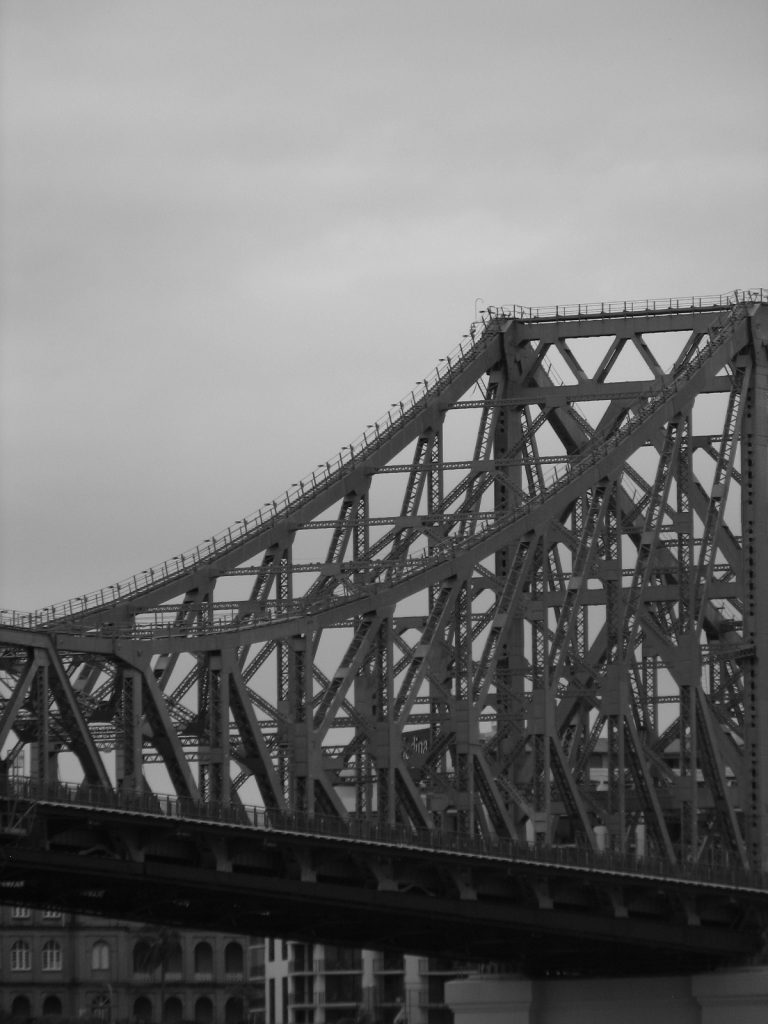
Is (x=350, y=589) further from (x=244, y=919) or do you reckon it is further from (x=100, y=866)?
(x=100, y=866)

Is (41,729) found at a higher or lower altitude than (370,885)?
higher

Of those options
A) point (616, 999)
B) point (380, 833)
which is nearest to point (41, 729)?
point (380, 833)

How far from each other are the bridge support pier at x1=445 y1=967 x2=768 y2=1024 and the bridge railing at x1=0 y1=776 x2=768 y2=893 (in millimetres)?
4450

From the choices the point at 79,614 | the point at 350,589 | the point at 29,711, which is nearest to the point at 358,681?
the point at 350,589

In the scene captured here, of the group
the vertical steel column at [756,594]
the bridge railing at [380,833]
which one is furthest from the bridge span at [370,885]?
the vertical steel column at [756,594]

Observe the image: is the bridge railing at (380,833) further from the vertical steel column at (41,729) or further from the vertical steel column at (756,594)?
the vertical steel column at (756,594)

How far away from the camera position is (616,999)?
421ft

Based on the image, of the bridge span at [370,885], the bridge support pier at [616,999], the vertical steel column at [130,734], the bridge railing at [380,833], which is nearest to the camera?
the bridge railing at [380,833]

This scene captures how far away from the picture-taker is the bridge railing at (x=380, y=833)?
320 ft

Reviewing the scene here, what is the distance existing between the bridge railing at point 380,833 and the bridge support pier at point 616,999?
4450mm

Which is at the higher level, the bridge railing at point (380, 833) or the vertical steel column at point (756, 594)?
the vertical steel column at point (756, 594)

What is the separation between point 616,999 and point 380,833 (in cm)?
2473

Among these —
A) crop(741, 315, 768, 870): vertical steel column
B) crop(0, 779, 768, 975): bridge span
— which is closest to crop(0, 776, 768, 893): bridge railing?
crop(0, 779, 768, 975): bridge span

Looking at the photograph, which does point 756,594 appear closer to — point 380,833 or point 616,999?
point 616,999
